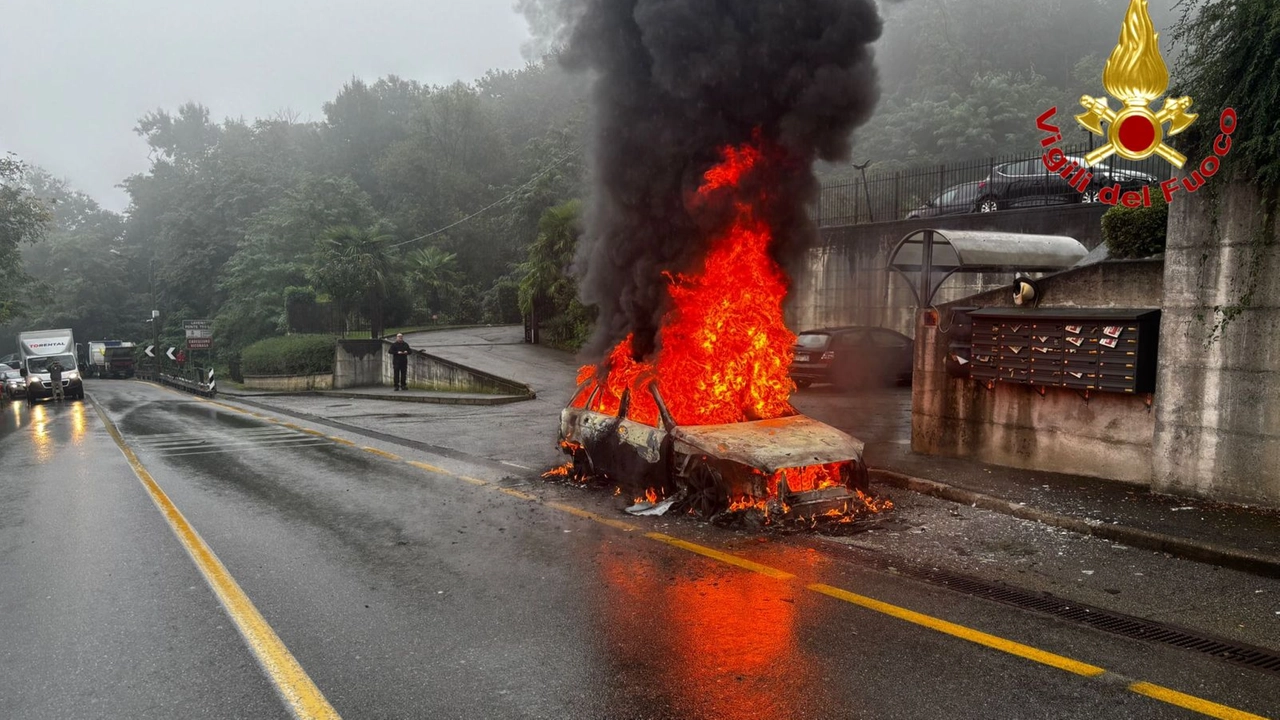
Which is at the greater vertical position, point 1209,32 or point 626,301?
point 1209,32

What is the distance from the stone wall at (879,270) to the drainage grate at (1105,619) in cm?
1130

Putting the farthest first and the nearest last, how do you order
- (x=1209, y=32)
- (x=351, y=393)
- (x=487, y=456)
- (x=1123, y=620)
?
(x=351, y=393) < (x=487, y=456) < (x=1209, y=32) < (x=1123, y=620)

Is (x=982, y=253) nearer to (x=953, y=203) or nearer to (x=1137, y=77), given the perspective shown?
(x=1137, y=77)

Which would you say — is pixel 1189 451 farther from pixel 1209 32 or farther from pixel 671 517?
pixel 671 517

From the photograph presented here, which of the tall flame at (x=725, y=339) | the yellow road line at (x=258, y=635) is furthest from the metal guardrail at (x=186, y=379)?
the tall flame at (x=725, y=339)

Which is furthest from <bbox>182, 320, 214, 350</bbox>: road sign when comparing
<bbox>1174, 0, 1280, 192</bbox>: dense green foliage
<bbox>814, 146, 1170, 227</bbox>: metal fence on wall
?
<bbox>1174, 0, 1280, 192</bbox>: dense green foliage

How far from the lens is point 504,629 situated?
4.82 meters

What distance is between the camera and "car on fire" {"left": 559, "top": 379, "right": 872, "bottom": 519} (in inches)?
273

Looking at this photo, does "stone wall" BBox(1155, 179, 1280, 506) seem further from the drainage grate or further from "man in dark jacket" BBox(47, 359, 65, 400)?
"man in dark jacket" BBox(47, 359, 65, 400)

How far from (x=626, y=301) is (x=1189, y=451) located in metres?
5.59

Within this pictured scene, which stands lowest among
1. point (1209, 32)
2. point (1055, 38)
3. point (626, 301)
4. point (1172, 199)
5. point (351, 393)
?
point (351, 393)

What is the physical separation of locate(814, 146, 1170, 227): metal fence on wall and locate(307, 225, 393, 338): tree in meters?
18.5

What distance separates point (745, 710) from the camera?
12.2ft

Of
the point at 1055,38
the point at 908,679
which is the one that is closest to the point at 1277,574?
the point at 908,679
